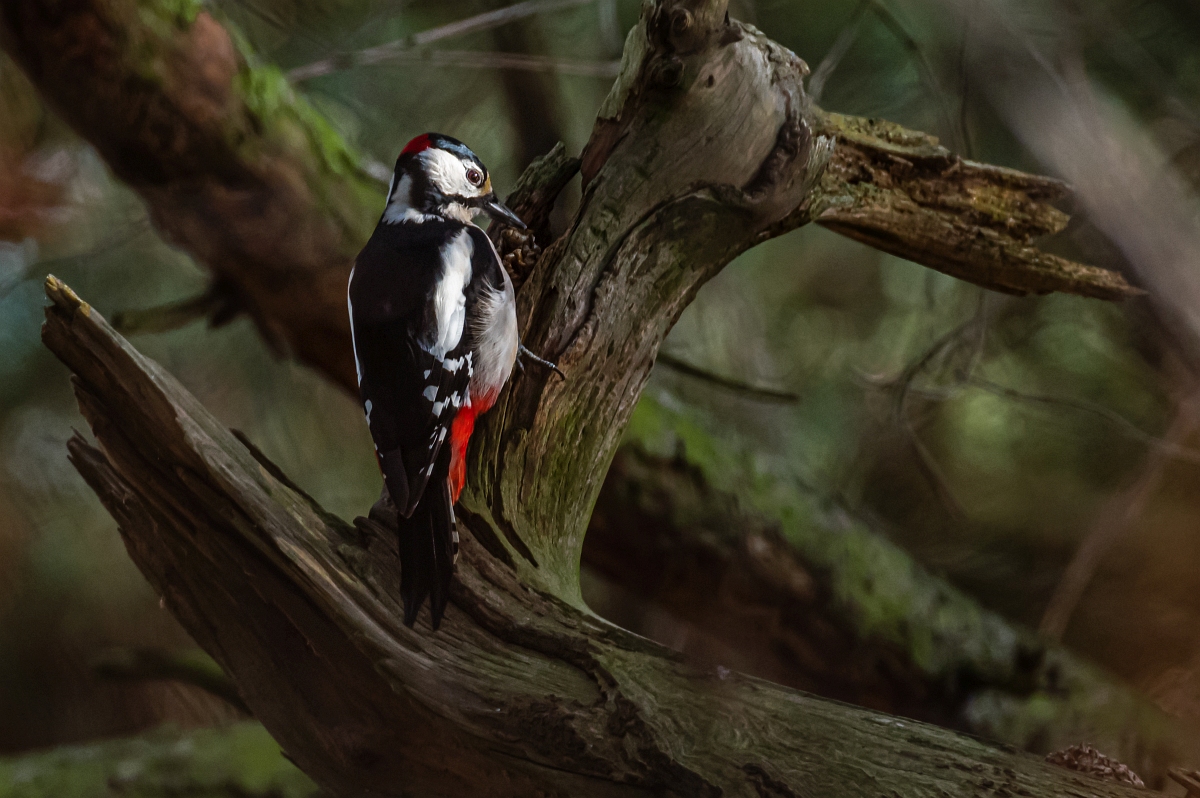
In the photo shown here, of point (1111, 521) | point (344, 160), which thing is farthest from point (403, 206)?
point (1111, 521)

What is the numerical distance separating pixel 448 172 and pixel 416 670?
1.53 feet

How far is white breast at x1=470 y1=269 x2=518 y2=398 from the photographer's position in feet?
2.69

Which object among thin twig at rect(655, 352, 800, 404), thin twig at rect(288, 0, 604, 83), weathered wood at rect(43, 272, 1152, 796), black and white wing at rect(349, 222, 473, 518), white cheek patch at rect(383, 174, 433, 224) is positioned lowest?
weathered wood at rect(43, 272, 1152, 796)

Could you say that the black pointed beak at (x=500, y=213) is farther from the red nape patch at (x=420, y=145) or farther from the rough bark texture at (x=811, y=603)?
the rough bark texture at (x=811, y=603)

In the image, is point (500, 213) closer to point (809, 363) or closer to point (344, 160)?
point (344, 160)

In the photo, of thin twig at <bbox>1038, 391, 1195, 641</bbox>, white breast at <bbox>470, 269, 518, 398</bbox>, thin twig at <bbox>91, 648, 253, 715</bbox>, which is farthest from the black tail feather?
thin twig at <bbox>1038, 391, 1195, 641</bbox>

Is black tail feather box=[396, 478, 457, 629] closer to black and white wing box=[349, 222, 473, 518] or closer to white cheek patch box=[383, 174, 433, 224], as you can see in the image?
black and white wing box=[349, 222, 473, 518]

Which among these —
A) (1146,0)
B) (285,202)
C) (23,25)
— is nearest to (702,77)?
(285,202)

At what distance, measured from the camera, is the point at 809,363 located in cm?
206

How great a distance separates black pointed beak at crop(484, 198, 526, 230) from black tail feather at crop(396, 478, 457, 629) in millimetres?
270

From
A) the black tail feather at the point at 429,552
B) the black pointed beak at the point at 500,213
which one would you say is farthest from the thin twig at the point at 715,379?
the black tail feather at the point at 429,552

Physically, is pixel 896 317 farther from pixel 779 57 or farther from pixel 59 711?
pixel 59 711

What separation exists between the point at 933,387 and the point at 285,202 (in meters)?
1.30

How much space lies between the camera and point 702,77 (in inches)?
38.3
